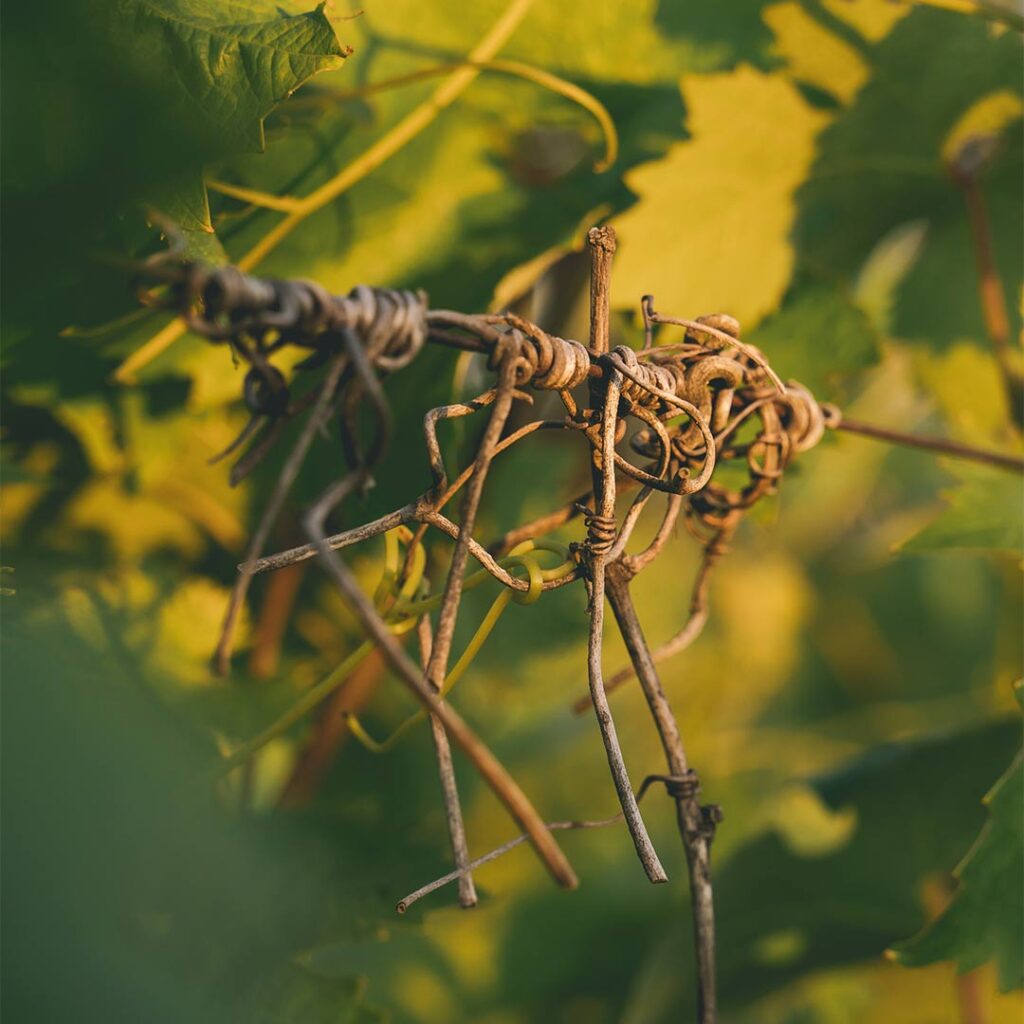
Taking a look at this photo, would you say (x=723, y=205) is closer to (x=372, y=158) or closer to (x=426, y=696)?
(x=372, y=158)

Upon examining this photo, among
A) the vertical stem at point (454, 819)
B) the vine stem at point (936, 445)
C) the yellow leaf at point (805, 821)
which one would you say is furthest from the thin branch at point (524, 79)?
the yellow leaf at point (805, 821)

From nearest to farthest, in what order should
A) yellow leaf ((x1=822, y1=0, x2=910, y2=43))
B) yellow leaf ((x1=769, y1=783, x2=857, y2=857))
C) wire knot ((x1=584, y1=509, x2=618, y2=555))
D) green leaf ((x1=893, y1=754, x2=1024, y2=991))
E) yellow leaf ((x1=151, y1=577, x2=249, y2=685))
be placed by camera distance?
wire knot ((x1=584, y1=509, x2=618, y2=555)), green leaf ((x1=893, y1=754, x2=1024, y2=991)), yellow leaf ((x1=151, y1=577, x2=249, y2=685)), yellow leaf ((x1=822, y1=0, x2=910, y2=43)), yellow leaf ((x1=769, y1=783, x2=857, y2=857))

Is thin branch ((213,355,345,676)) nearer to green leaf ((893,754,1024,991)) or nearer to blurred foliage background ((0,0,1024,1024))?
blurred foliage background ((0,0,1024,1024))

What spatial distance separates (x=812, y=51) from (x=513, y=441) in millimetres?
521

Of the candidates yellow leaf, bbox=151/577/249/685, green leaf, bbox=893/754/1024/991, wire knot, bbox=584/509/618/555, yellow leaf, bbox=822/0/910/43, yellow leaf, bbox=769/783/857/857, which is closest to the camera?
wire knot, bbox=584/509/618/555

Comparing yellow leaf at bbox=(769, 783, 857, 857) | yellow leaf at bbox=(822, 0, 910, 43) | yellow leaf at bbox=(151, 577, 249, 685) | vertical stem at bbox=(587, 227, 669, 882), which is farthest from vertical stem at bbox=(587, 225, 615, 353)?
yellow leaf at bbox=(769, 783, 857, 857)

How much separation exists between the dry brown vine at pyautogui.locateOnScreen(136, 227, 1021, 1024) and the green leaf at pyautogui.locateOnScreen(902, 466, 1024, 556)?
198 millimetres

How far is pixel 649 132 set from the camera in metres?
0.66

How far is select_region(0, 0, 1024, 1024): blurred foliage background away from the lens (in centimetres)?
38

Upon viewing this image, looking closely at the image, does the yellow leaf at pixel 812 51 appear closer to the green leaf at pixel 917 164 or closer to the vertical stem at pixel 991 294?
the green leaf at pixel 917 164

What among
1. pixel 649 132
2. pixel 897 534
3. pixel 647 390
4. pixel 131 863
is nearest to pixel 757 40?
pixel 649 132

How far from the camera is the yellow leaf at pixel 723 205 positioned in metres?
0.64

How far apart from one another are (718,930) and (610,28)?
0.70 metres

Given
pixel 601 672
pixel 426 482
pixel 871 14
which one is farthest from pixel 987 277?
pixel 601 672
